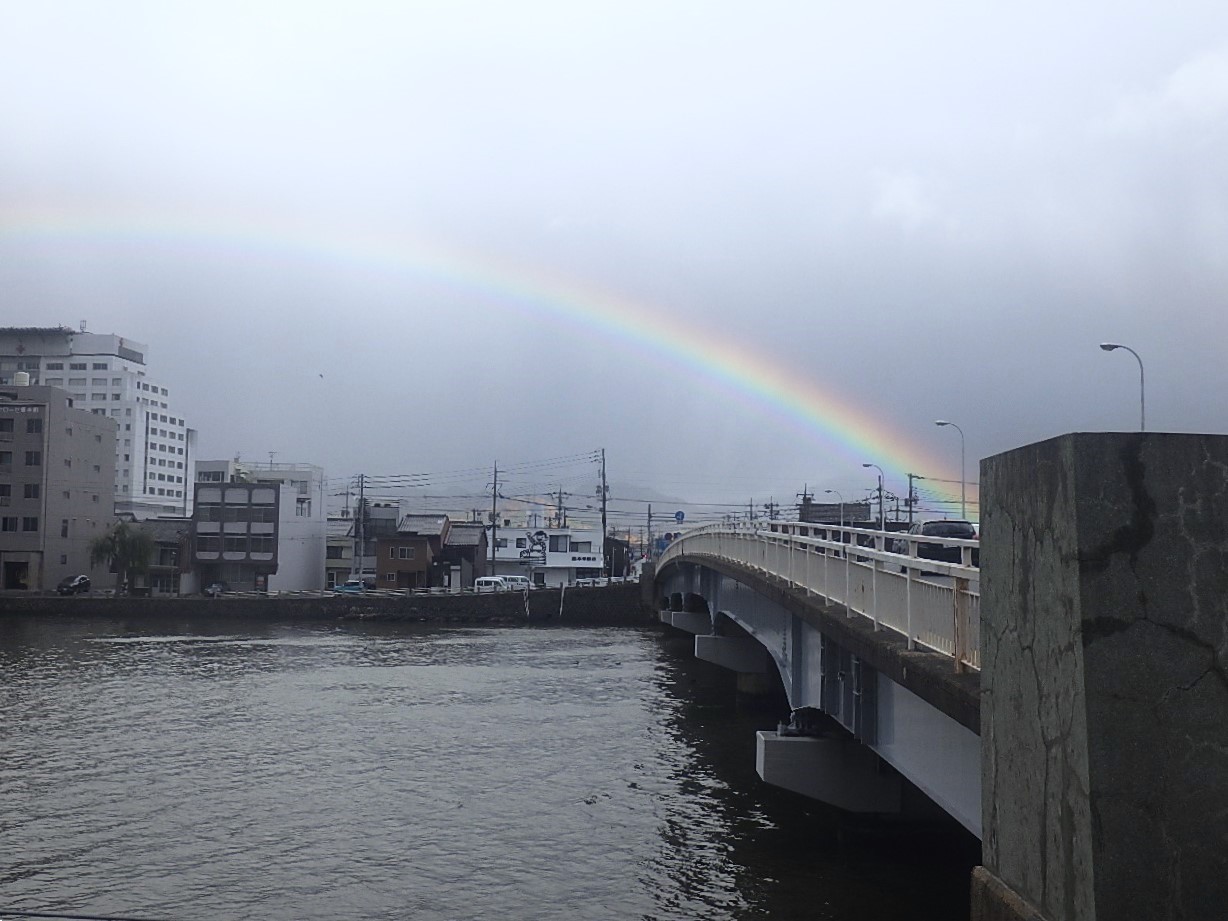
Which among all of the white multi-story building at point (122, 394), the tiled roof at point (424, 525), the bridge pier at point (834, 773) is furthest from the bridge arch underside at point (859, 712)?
the white multi-story building at point (122, 394)

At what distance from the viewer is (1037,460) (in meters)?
5.39

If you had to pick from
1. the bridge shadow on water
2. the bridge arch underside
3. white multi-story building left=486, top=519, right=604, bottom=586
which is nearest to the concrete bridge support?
the bridge arch underside

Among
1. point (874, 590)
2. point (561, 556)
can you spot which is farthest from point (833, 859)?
point (561, 556)

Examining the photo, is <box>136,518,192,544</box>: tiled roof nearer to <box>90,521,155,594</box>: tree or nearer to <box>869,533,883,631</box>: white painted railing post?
<box>90,521,155,594</box>: tree

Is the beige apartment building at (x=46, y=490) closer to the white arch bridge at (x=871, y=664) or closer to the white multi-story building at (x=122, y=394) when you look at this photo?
the white multi-story building at (x=122, y=394)

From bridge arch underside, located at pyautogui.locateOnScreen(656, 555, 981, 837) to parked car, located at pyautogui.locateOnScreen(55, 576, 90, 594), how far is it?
6404cm

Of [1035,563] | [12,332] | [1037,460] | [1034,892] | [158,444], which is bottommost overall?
[1034,892]

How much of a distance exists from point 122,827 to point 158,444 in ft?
474

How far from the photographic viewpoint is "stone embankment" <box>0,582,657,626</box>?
246 ft

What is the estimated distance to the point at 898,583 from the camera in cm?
1254

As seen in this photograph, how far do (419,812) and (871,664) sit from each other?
34.8 feet

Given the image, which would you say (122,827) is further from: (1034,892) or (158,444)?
(158,444)

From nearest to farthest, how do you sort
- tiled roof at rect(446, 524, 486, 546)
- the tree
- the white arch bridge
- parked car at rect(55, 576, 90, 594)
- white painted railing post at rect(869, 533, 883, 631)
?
the white arch bridge, white painted railing post at rect(869, 533, 883, 631), parked car at rect(55, 576, 90, 594), the tree, tiled roof at rect(446, 524, 486, 546)

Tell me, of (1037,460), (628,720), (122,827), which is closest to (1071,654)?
(1037,460)
